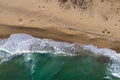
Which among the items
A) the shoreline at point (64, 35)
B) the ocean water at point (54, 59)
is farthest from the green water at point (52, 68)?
the shoreline at point (64, 35)

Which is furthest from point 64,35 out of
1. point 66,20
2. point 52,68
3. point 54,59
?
point 52,68

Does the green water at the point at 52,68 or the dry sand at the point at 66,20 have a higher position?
the dry sand at the point at 66,20

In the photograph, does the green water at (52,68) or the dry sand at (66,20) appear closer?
the green water at (52,68)

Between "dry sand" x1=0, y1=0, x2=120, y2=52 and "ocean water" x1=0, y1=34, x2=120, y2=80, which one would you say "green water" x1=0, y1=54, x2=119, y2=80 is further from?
"dry sand" x1=0, y1=0, x2=120, y2=52

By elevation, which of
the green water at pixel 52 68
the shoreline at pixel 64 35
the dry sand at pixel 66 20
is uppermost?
the dry sand at pixel 66 20

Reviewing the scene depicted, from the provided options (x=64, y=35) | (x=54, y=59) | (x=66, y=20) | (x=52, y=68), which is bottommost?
(x=52, y=68)

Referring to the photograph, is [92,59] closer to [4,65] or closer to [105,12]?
[105,12]

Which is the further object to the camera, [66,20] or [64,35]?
[66,20]

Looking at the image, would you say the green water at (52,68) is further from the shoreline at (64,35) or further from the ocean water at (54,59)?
the shoreline at (64,35)

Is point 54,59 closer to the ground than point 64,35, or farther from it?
closer to the ground

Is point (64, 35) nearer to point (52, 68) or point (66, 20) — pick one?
point (66, 20)
